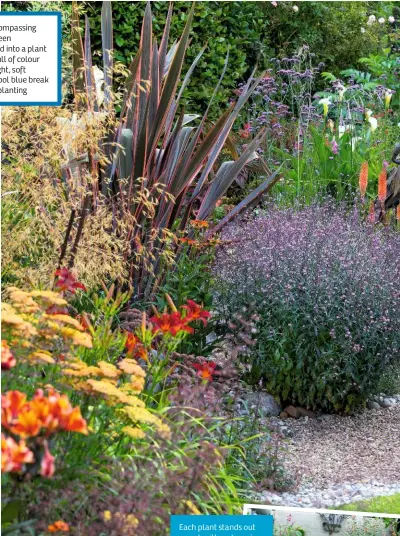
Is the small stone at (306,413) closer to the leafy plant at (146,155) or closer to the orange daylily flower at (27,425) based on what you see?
the leafy plant at (146,155)

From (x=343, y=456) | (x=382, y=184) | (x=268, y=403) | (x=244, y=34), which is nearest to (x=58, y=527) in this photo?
(x=343, y=456)

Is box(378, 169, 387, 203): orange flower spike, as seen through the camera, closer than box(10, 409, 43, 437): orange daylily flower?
No

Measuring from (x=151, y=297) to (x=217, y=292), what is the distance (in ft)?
1.79

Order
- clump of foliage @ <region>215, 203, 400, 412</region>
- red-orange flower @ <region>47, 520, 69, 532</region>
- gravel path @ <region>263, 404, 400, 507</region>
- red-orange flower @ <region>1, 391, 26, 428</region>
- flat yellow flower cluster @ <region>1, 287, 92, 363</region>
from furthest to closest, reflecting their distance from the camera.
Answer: clump of foliage @ <region>215, 203, 400, 412</region>, gravel path @ <region>263, 404, 400, 507</region>, flat yellow flower cluster @ <region>1, 287, 92, 363</region>, red-orange flower @ <region>47, 520, 69, 532</region>, red-orange flower @ <region>1, 391, 26, 428</region>

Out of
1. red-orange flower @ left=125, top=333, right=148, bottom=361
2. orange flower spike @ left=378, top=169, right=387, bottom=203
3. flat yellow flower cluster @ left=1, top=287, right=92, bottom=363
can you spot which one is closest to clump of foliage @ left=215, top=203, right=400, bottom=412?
orange flower spike @ left=378, top=169, right=387, bottom=203

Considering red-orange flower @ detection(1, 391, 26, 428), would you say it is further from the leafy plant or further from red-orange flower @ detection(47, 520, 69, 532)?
the leafy plant

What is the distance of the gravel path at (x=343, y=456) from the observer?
4445mm

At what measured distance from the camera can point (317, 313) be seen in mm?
5082

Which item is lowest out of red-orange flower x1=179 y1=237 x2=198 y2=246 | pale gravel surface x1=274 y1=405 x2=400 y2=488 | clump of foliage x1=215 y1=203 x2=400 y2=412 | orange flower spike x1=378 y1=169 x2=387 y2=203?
pale gravel surface x1=274 y1=405 x2=400 y2=488

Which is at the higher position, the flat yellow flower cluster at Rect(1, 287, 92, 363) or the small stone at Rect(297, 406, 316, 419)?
the flat yellow flower cluster at Rect(1, 287, 92, 363)

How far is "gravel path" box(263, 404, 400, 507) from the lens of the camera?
4445 millimetres

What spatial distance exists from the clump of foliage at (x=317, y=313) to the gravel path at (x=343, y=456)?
5.5 inches

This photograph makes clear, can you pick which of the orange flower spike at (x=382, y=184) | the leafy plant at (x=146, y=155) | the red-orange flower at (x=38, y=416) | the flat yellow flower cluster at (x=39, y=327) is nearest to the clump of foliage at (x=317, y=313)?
the leafy plant at (x=146, y=155)

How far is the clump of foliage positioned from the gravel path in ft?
0.46
